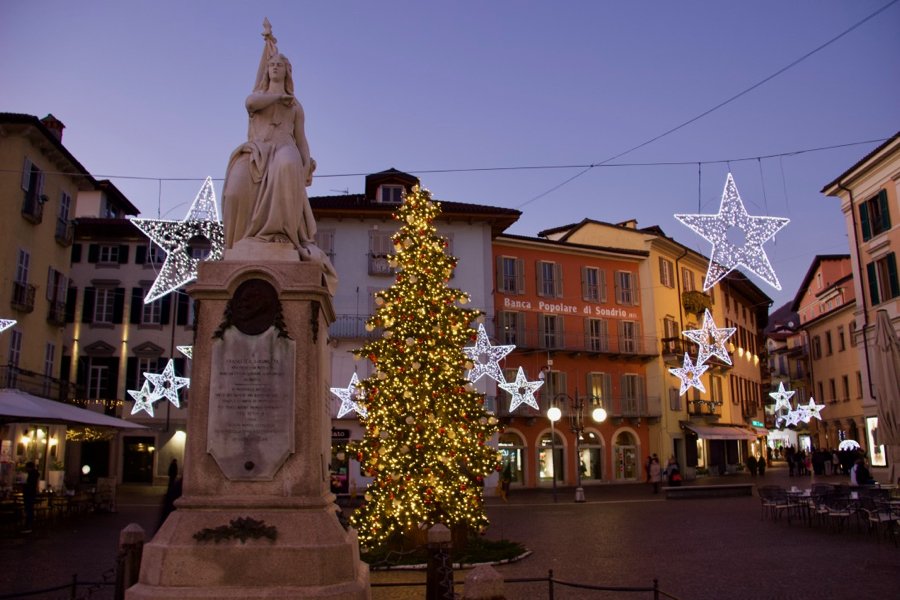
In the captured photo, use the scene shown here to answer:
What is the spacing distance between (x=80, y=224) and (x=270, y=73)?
36.1 metres

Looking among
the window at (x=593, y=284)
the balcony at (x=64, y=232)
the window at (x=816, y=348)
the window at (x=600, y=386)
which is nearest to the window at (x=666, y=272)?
the window at (x=593, y=284)

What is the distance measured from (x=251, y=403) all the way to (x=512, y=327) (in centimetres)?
3350

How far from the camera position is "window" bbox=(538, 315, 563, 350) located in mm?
41094

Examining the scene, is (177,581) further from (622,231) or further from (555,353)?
(622,231)

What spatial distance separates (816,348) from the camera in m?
60.6

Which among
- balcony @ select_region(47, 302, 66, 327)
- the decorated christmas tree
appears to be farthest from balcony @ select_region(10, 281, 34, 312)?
the decorated christmas tree

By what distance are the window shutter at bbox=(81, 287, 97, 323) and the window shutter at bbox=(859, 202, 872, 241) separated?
116ft

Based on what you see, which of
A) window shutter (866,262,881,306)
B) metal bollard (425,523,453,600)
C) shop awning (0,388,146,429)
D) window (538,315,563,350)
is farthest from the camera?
window (538,315,563,350)

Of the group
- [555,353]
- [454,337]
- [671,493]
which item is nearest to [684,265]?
[555,353]

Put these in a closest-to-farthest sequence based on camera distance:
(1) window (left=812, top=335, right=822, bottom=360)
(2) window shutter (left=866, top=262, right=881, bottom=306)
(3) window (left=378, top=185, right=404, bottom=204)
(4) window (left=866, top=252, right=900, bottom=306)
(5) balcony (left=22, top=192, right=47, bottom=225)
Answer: (5) balcony (left=22, top=192, right=47, bottom=225) → (4) window (left=866, top=252, right=900, bottom=306) → (2) window shutter (left=866, top=262, right=881, bottom=306) → (3) window (left=378, top=185, right=404, bottom=204) → (1) window (left=812, top=335, right=822, bottom=360)

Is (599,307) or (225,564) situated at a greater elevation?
(599,307)

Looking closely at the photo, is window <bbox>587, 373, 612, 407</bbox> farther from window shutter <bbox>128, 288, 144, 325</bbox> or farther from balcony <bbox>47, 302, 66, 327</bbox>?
balcony <bbox>47, 302, 66, 327</bbox>

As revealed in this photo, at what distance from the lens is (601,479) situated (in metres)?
41.7

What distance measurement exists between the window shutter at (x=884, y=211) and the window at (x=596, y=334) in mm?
15304
